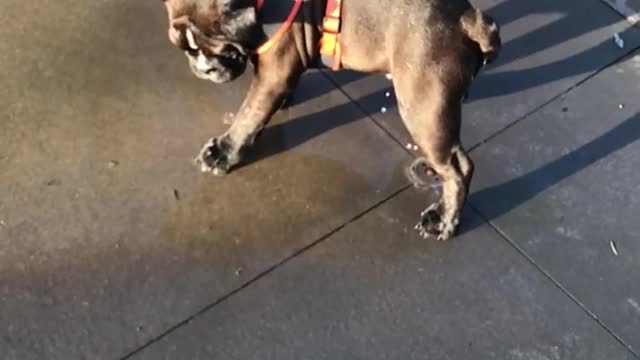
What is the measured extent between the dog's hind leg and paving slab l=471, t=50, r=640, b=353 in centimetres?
21

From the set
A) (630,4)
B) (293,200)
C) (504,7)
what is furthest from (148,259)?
(630,4)

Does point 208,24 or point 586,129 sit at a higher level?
point 208,24

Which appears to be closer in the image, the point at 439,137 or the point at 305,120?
the point at 439,137

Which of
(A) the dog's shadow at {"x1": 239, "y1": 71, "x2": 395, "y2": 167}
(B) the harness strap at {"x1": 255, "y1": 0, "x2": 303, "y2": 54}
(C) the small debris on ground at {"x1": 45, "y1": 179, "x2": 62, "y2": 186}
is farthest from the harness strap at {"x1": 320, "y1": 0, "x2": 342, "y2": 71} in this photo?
(C) the small debris on ground at {"x1": 45, "y1": 179, "x2": 62, "y2": 186}

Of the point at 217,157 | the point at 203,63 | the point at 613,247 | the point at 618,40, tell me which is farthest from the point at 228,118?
the point at 618,40

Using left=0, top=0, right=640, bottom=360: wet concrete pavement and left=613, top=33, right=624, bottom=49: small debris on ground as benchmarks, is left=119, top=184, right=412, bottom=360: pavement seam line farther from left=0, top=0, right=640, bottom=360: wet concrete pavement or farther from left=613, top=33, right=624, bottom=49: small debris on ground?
left=613, top=33, right=624, bottom=49: small debris on ground

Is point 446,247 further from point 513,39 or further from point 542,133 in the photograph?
point 513,39

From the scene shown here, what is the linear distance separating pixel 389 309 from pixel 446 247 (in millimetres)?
356

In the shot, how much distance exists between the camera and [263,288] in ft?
12.6

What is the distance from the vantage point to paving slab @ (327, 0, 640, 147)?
442 centimetres

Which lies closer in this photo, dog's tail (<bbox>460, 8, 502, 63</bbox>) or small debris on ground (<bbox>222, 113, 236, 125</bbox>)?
dog's tail (<bbox>460, 8, 502, 63</bbox>)

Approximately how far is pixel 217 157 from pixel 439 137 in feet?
2.88

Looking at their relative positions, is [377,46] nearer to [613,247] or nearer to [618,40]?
[613,247]

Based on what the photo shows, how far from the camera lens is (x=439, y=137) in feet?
12.2
